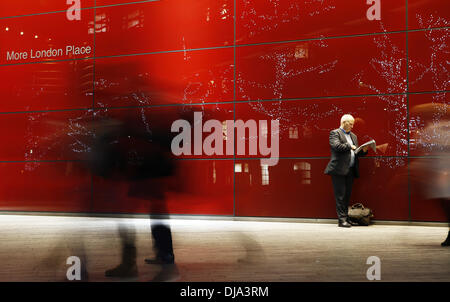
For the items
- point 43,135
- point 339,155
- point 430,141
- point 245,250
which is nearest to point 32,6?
point 43,135

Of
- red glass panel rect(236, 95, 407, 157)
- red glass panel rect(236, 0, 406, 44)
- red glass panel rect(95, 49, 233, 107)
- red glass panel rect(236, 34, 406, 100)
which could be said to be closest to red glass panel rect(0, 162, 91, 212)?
red glass panel rect(95, 49, 233, 107)

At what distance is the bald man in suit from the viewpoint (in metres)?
7.52

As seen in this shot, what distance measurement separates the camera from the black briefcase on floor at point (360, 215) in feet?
24.8

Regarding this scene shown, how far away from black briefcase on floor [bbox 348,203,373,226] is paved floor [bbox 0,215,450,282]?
0.26 m

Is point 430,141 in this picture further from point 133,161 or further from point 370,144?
point 133,161

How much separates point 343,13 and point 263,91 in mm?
1978

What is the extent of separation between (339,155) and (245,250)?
2.98 meters

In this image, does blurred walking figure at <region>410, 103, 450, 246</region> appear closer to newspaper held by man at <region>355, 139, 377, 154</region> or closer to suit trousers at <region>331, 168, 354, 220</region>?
newspaper held by man at <region>355, 139, 377, 154</region>

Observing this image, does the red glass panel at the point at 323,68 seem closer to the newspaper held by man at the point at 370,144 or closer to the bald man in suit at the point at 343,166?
the bald man in suit at the point at 343,166

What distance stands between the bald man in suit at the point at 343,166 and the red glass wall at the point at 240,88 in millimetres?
446

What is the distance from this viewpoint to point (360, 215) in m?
7.55

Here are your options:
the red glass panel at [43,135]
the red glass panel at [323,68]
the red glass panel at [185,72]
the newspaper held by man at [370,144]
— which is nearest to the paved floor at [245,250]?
the newspaper held by man at [370,144]

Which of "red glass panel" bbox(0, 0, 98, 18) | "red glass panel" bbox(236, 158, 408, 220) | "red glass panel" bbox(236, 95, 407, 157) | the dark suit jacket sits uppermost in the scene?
"red glass panel" bbox(0, 0, 98, 18)
